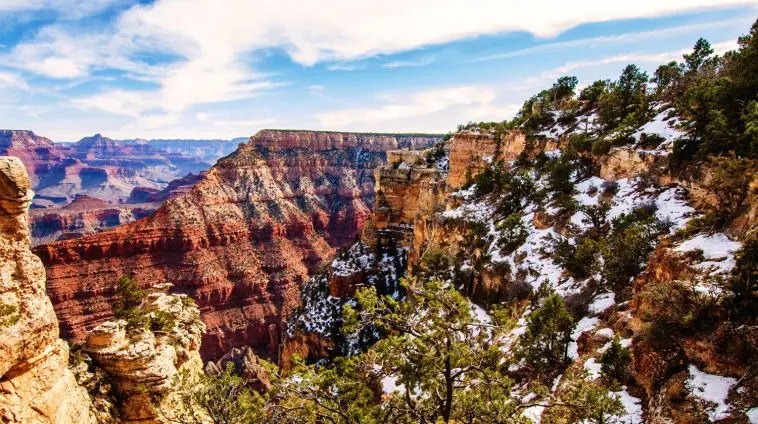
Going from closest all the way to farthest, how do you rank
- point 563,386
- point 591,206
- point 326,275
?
point 563,386 → point 591,206 → point 326,275

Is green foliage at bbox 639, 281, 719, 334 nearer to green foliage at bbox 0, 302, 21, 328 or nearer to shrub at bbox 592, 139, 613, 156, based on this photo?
green foliage at bbox 0, 302, 21, 328

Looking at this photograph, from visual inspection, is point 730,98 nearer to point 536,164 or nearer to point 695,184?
point 695,184

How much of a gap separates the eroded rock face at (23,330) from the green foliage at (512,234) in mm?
25667

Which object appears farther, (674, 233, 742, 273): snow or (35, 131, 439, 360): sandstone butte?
(35, 131, 439, 360): sandstone butte

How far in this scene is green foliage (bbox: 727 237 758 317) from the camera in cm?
1041

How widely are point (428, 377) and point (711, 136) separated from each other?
67.4 feet

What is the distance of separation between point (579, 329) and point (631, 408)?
22.0 feet

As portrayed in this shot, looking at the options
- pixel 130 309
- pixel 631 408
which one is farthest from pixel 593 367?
pixel 130 309

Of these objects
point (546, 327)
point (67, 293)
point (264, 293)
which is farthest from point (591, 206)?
point (67, 293)

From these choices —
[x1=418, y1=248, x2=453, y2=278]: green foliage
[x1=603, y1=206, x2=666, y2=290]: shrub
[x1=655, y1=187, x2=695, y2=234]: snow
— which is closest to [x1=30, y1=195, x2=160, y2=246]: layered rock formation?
[x1=418, y1=248, x2=453, y2=278]: green foliage

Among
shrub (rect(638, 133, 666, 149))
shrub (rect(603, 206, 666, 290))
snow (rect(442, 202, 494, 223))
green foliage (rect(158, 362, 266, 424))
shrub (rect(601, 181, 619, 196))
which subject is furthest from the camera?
snow (rect(442, 202, 494, 223))

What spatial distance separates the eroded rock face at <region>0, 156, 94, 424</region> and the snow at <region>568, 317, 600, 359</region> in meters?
19.3

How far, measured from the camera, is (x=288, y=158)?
12775 cm

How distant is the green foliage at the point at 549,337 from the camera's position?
16.6 meters
